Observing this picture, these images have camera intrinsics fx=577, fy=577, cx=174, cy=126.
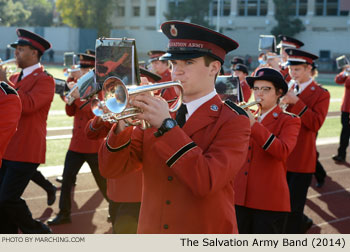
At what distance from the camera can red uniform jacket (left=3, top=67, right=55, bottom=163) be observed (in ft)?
18.8

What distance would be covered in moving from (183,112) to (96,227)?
3.83 metres

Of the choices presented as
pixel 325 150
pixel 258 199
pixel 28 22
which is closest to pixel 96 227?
pixel 258 199

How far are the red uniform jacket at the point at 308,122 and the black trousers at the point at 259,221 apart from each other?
165cm

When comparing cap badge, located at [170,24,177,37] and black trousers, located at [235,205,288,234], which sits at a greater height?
cap badge, located at [170,24,177,37]

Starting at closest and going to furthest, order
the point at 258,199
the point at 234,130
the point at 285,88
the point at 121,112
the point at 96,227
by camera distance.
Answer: the point at 121,112 < the point at 234,130 < the point at 258,199 < the point at 285,88 < the point at 96,227

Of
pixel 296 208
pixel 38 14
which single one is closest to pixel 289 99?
pixel 296 208

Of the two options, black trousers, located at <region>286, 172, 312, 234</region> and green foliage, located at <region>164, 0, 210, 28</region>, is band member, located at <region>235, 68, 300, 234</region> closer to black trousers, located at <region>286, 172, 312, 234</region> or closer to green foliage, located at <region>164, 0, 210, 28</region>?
black trousers, located at <region>286, 172, 312, 234</region>

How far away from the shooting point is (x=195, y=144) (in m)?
2.70

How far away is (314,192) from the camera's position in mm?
8617

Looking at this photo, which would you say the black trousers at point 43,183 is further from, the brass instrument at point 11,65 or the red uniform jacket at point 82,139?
the brass instrument at point 11,65

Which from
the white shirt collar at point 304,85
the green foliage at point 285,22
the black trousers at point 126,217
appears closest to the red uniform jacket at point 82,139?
the black trousers at point 126,217

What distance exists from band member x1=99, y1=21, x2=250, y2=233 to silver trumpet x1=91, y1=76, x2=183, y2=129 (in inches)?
5.3

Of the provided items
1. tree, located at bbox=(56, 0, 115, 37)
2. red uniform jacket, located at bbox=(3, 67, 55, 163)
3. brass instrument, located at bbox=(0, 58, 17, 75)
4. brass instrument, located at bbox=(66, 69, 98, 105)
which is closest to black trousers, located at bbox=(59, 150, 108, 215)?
red uniform jacket, located at bbox=(3, 67, 55, 163)

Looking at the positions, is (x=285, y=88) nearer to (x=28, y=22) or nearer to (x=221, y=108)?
(x=221, y=108)
